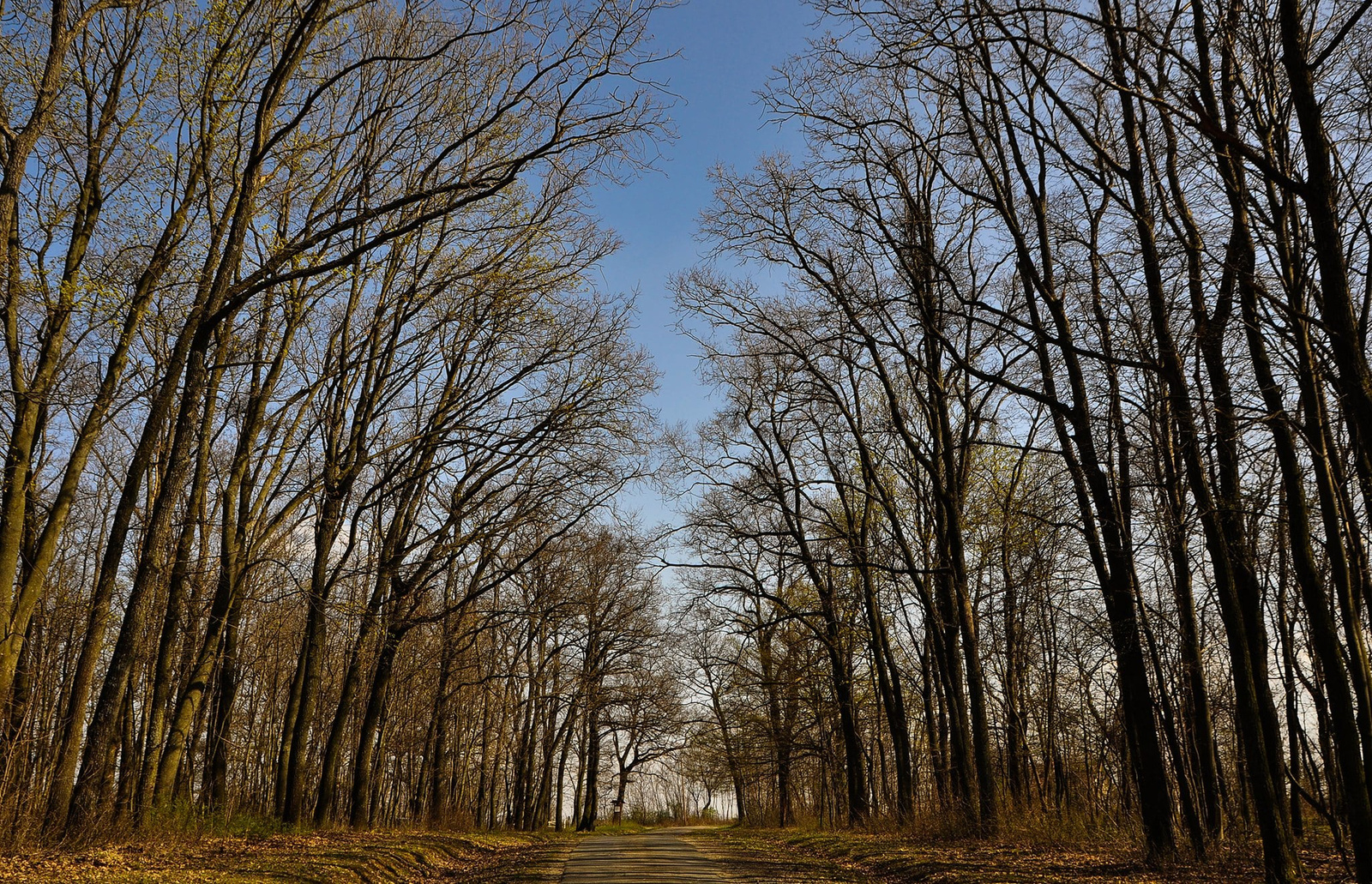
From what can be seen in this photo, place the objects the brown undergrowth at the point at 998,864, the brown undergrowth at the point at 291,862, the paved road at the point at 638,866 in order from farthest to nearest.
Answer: the paved road at the point at 638,866 < the brown undergrowth at the point at 998,864 < the brown undergrowth at the point at 291,862

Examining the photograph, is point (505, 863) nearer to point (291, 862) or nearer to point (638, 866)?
point (638, 866)

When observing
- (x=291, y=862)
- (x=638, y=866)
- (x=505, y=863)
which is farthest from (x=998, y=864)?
(x=505, y=863)

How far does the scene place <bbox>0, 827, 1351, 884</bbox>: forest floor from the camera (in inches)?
314

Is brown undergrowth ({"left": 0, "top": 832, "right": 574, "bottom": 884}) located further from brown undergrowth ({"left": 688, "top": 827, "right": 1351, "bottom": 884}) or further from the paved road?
brown undergrowth ({"left": 688, "top": 827, "right": 1351, "bottom": 884})

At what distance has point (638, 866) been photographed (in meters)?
14.0

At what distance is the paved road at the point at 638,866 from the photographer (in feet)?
38.1

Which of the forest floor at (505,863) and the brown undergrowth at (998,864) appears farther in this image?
the brown undergrowth at (998,864)

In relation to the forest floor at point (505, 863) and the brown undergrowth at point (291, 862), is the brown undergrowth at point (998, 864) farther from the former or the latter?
the brown undergrowth at point (291, 862)

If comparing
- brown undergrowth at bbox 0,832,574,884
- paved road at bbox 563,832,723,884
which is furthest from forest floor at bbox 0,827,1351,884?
paved road at bbox 563,832,723,884

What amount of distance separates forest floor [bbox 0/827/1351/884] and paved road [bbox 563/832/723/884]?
39 centimetres

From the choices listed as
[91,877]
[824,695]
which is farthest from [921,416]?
[91,877]

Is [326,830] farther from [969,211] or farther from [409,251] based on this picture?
→ [969,211]

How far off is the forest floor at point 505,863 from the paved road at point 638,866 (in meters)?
0.39

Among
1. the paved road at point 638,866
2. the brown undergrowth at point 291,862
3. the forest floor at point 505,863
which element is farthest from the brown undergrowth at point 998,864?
the brown undergrowth at point 291,862
